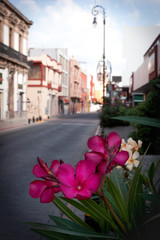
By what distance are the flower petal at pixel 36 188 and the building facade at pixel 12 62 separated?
23095 millimetres

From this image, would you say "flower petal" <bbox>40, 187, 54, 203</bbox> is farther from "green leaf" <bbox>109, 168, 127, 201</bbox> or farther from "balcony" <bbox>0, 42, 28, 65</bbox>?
"balcony" <bbox>0, 42, 28, 65</bbox>

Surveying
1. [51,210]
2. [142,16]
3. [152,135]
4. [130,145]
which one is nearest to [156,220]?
[130,145]

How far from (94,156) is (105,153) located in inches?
1.6

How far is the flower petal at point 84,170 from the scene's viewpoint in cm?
80

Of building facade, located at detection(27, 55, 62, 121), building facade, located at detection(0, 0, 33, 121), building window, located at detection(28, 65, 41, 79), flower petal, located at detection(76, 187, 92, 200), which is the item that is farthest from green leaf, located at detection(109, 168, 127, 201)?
building window, located at detection(28, 65, 41, 79)

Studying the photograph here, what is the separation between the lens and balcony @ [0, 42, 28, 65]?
937 inches

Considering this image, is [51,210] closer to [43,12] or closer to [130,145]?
[130,145]

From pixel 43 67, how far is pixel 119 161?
37481 millimetres

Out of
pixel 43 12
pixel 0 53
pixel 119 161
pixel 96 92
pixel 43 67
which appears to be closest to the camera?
pixel 119 161

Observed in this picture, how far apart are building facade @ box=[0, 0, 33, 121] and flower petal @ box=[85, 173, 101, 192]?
23.2 metres

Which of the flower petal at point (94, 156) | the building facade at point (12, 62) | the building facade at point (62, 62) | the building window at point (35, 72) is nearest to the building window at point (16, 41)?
the building facade at point (12, 62)

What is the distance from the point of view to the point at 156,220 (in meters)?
0.89

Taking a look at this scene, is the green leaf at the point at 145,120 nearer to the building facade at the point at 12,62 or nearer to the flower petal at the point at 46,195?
the flower petal at the point at 46,195

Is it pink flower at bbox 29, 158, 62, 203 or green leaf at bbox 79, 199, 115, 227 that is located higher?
pink flower at bbox 29, 158, 62, 203
